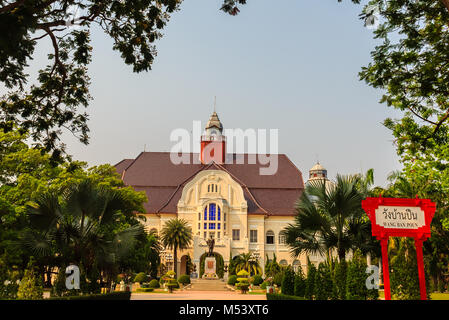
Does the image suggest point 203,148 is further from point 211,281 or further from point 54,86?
point 54,86

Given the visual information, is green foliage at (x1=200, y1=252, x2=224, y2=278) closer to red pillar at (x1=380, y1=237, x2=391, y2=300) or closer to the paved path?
the paved path

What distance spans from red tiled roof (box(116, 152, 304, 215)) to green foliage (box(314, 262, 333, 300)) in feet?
126

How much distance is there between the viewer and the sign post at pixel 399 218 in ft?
41.0

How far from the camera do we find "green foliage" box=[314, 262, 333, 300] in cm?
1455

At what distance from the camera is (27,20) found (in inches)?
271

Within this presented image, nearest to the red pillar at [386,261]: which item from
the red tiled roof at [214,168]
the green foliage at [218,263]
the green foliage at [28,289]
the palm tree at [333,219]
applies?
the palm tree at [333,219]

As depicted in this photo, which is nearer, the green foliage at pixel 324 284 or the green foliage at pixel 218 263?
the green foliage at pixel 324 284

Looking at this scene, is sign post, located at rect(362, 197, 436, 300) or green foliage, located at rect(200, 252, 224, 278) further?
green foliage, located at rect(200, 252, 224, 278)

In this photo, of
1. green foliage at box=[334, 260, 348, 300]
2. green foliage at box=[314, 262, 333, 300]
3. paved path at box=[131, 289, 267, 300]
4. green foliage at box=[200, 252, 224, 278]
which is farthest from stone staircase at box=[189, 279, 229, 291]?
green foliage at box=[334, 260, 348, 300]

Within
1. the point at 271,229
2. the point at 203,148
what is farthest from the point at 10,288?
the point at 203,148

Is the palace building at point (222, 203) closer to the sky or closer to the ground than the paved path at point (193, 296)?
Result: closer to the sky

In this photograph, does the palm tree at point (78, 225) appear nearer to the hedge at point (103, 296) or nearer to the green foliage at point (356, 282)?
the hedge at point (103, 296)

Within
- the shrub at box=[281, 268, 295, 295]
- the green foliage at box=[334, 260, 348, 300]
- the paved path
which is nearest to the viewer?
the green foliage at box=[334, 260, 348, 300]

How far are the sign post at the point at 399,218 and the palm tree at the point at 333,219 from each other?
2.66 meters
